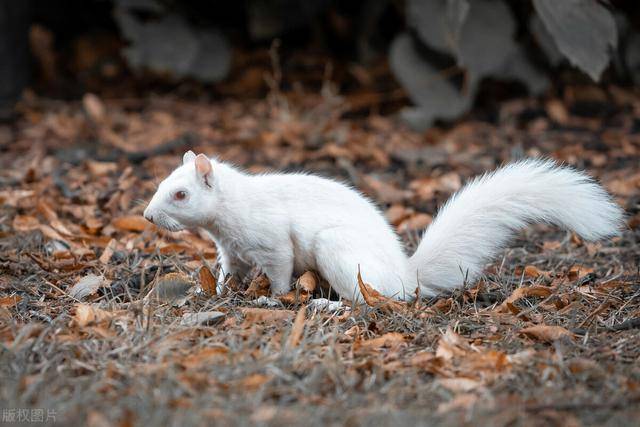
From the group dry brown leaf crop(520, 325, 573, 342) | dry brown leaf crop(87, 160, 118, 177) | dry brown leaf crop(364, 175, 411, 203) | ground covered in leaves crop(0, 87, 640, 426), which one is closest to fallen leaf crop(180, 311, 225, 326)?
ground covered in leaves crop(0, 87, 640, 426)

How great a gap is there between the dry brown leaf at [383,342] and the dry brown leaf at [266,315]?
12.3 inches

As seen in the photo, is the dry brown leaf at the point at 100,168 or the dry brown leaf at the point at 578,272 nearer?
the dry brown leaf at the point at 578,272

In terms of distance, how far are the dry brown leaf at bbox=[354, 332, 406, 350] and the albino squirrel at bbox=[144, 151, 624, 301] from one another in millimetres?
395

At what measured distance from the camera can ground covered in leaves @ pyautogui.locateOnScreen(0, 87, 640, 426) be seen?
7.27 feet

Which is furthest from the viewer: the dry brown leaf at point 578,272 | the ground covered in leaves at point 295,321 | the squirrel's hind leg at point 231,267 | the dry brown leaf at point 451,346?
the dry brown leaf at point 578,272

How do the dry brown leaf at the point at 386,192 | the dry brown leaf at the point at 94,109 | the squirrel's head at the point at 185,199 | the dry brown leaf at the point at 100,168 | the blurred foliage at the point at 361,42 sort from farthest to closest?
the dry brown leaf at the point at 94,109 → the blurred foliage at the point at 361,42 → the dry brown leaf at the point at 100,168 → the dry brown leaf at the point at 386,192 → the squirrel's head at the point at 185,199

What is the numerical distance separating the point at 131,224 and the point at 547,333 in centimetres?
223

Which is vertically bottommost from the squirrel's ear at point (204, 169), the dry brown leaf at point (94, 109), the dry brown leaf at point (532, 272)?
the dry brown leaf at point (532, 272)

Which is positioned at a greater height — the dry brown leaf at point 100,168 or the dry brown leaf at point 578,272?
the dry brown leaf at point 100,168

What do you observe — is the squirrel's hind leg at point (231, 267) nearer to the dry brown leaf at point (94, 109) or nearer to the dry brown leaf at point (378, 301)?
the dry brown leaf at point (378, 301)

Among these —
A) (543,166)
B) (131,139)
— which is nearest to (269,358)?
(543,166)

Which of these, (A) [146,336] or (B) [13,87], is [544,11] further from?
(B) [13,87]

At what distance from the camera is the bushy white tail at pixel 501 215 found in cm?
305

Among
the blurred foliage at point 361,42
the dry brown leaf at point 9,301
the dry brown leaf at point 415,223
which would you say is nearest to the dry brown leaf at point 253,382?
the dry brown leaf at point 9,301
